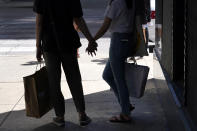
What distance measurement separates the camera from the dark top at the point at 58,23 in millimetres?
5367

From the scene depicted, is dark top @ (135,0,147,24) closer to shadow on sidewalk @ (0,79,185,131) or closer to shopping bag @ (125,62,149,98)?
shopping bag @ (125,62,149,98)

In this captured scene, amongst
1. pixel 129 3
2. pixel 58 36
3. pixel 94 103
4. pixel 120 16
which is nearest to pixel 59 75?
pixel 58 36

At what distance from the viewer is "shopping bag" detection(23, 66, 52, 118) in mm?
5418

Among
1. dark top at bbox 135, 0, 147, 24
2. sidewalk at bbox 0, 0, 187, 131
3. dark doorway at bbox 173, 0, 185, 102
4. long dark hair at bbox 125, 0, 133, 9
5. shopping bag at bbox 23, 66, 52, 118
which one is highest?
long dark hair at bbox 125, 0, 133, 9

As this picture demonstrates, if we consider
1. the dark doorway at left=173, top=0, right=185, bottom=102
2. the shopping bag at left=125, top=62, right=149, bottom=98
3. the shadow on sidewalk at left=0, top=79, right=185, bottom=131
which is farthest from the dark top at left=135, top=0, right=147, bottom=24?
the shadow on sidewalk at left=0, top=79, right=185, bottom=131

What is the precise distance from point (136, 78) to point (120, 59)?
32cm

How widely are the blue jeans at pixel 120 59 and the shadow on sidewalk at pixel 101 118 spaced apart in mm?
287

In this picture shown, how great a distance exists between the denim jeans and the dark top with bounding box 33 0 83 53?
10 centimetres

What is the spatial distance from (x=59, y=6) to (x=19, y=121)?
1.61 metres

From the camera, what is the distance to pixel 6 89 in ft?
26.1

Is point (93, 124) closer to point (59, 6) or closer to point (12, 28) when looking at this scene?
point (59, 6)

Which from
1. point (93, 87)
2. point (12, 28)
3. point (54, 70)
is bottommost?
point (12, 28)

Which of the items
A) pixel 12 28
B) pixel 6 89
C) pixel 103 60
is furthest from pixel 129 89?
pixel 12 28

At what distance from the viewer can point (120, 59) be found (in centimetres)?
546
